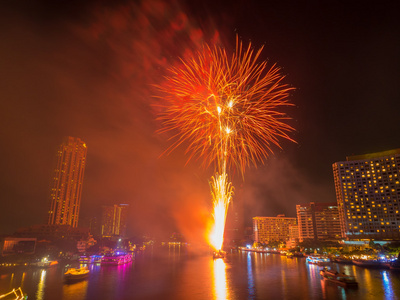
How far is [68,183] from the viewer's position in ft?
350

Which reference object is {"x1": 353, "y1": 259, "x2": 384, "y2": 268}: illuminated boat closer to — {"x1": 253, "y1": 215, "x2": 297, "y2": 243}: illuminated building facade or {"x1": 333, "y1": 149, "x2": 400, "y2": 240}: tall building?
{"x1": 333, "y1": 149, "x2": 400, "y2": 240}: tall building

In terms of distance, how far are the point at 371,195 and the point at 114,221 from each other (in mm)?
144175

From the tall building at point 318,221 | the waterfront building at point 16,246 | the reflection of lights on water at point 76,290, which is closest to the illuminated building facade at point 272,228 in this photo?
the tall building at point 318,221

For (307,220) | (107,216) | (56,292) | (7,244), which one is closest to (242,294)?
(56,292)

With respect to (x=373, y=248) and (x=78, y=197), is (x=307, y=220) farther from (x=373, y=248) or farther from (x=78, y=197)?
(x=78, y=197)

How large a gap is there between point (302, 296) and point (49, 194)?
334 ft

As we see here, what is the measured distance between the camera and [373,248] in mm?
62781

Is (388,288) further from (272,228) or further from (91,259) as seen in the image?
(272,228)

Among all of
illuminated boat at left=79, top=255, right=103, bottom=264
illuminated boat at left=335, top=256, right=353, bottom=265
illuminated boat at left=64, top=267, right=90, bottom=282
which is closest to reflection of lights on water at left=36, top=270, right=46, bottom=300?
illuminated boat at left=64, top=267, right=90, bottom=282

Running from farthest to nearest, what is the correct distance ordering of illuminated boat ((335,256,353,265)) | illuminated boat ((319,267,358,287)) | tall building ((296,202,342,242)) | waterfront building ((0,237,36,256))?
1. tall building ((296,202,342,242))
2. illuminated boat ((335,256,353,265))
3. waterfront building ((0,237,36,256))
4. illuminated boat ((319,267,358,287))

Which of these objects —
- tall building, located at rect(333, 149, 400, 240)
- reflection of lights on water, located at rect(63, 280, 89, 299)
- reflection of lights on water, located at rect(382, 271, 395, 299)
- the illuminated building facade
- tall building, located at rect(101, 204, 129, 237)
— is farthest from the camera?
tall building, located at rect(101, 204, 129, 237)

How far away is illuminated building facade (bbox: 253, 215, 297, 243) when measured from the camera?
496 feet

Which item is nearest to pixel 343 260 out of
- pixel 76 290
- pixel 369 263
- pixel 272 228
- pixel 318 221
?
pixel 369 263

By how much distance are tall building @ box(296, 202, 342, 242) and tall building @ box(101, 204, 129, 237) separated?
361 feet
